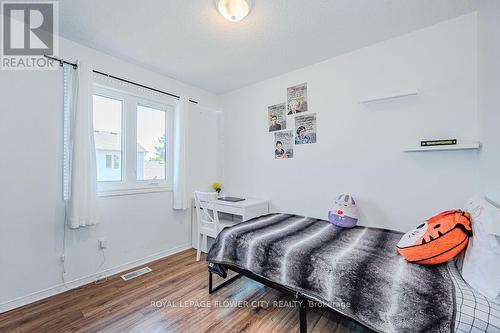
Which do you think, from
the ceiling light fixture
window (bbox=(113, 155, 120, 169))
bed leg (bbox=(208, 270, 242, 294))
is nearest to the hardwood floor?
bed leg (bbox=(208, 270, 242, 294))

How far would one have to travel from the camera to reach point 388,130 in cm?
213

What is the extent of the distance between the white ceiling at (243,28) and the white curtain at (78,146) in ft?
1.38

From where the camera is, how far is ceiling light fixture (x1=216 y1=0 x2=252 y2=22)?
161cm

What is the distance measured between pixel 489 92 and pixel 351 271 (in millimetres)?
1664

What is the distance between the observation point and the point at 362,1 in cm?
163

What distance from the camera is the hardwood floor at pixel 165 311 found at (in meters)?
1.60

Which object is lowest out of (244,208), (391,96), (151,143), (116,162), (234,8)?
(244,208)

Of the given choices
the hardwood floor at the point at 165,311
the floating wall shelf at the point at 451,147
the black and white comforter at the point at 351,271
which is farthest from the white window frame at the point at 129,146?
the floating wall shelf at the point at 451,147

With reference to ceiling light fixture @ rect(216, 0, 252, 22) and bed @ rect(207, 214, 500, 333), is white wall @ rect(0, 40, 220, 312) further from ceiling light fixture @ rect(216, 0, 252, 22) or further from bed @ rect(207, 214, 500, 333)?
ceiling light fixture @ rect(216, 0, 252, 22)

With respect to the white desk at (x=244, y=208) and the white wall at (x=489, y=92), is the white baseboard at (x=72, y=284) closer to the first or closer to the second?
the white desk at (x=244, y=208)

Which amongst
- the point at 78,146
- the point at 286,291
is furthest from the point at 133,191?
the point at 286,291

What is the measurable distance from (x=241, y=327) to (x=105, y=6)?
2.70 meters

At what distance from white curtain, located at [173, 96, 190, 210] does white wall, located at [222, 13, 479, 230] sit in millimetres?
1171

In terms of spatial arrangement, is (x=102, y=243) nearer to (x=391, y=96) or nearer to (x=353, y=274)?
(x=353, y=274)
